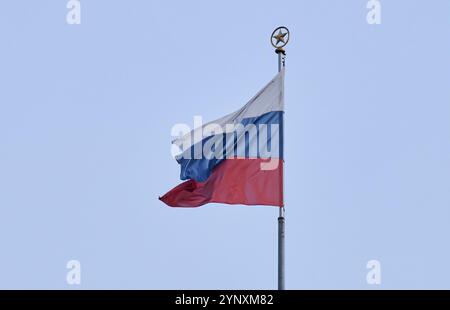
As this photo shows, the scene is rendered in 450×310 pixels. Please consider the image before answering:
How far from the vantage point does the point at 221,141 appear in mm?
37594

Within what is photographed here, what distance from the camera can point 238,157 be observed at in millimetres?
37000

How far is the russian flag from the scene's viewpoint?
3616 centimetres

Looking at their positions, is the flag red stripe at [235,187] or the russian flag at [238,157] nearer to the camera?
the flag red stripe at [235,187]

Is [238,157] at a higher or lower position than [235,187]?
higher

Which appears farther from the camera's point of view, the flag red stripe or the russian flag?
the russian flag

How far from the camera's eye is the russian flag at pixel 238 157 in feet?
119

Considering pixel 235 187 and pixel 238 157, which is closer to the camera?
pixel 235 187
